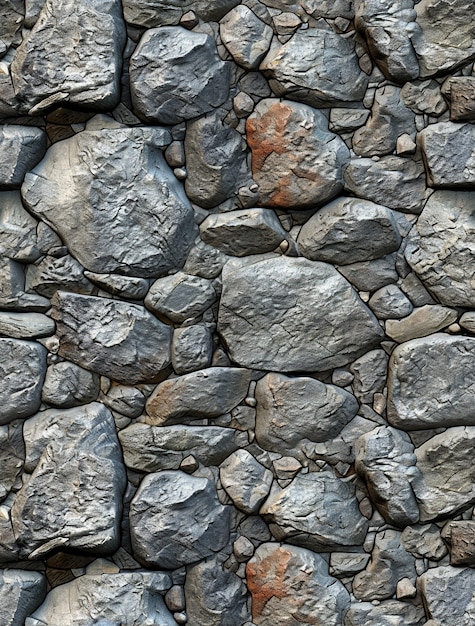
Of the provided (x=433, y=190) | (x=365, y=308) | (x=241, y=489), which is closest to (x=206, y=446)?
(x=241, y=489)

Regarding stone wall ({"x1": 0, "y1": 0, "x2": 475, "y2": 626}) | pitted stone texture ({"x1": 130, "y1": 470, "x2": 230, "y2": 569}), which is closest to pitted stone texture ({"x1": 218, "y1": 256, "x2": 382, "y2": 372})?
stone wall ({"x1": 0, "y1": 0, "x2": 475, "y2": 626})

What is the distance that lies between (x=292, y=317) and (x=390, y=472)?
0.35 m

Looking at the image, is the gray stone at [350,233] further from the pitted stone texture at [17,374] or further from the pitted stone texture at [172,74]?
the pitted stone texture at [17,374]

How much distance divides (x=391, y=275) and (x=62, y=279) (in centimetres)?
65

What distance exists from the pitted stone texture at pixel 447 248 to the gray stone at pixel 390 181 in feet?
0.11

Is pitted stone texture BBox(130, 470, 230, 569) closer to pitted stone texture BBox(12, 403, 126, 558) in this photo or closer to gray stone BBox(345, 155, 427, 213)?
pitted stone texture BBox(12, 403, 126, 558)

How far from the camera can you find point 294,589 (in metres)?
1.54

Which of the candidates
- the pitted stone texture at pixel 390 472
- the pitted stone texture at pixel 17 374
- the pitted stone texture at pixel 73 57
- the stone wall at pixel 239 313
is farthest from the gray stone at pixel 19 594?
the pitted stone texture at pixel 73 57

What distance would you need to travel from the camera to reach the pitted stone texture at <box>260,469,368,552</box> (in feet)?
5.05

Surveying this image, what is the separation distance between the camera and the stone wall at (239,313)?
1539 millimetres

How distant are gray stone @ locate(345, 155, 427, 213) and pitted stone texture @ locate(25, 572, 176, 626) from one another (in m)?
0.85

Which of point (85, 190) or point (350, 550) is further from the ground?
point (85, 190)

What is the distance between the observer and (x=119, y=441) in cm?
157

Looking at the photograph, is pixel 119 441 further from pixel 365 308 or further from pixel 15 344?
pixel 365 308
